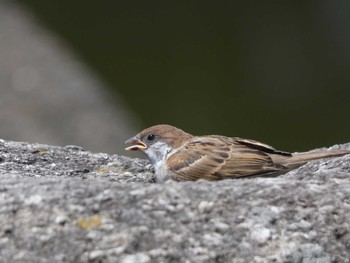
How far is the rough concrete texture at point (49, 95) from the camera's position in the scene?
17547mm

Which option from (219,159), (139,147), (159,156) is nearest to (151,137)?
(139,147)

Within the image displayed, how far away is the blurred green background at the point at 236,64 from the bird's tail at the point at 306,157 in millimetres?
6905

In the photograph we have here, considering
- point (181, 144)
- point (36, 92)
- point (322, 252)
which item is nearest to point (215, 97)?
point (36, 92)

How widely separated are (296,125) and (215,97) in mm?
1408

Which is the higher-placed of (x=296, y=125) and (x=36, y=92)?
(x=36, y=92)

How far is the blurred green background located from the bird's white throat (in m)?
6.55

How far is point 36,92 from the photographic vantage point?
62.8 ft

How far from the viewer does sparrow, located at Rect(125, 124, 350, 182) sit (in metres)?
7.84

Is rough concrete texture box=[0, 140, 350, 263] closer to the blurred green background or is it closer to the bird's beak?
the bird's beak

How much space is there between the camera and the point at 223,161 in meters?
7.99

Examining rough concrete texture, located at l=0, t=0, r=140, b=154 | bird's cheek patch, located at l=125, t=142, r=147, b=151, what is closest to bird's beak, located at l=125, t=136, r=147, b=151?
bird's cheek patch, located at l=125, t=142, r=147, b=151

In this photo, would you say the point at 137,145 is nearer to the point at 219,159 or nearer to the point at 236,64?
the point at 219,159

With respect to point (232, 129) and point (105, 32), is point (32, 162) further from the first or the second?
point (105, 32)

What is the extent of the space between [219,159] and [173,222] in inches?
88.0
